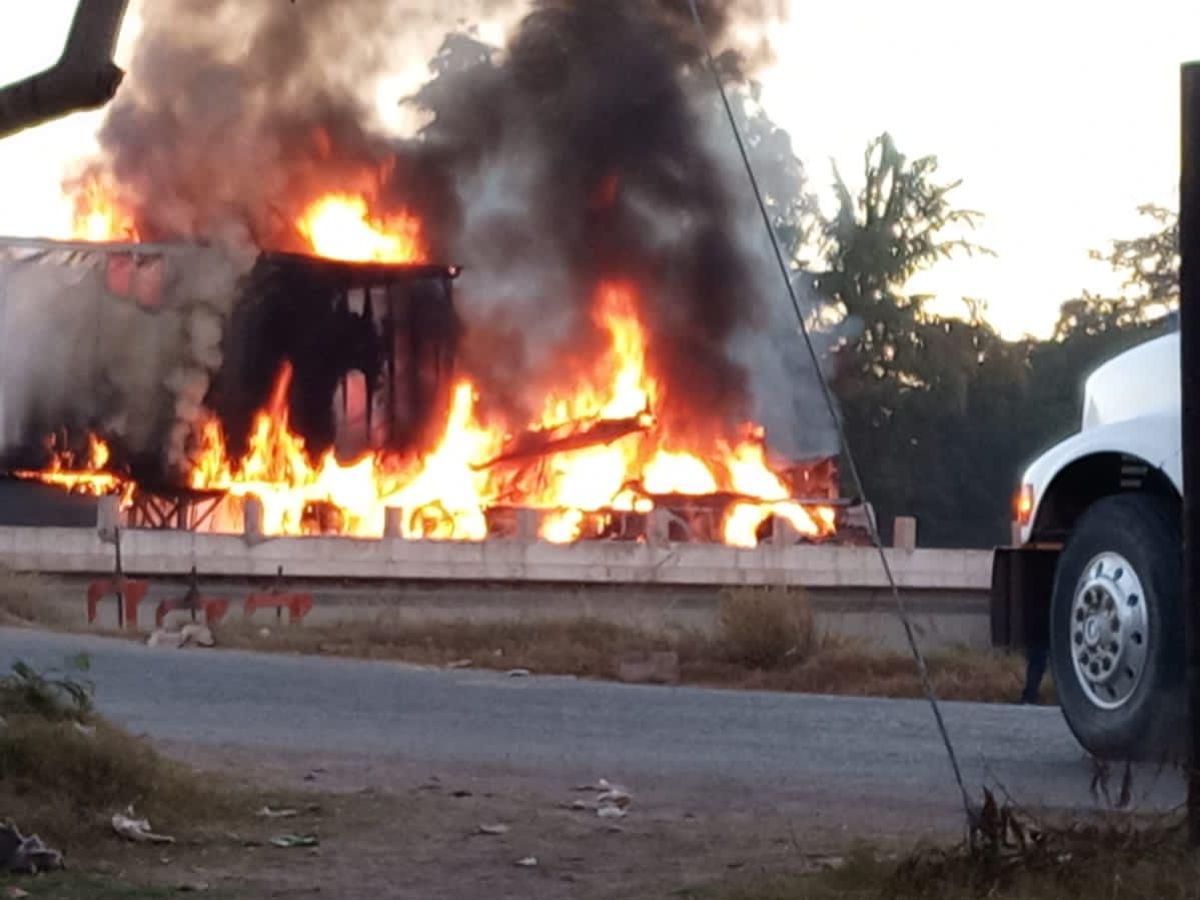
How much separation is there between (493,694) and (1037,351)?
31.8m

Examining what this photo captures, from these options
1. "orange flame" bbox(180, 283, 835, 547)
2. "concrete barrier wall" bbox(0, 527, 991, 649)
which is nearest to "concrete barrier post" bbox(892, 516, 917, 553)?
"concrete barrier wall" bbox(0, 527, 991, 649)

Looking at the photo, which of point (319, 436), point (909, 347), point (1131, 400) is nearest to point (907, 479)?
point (909, 347)

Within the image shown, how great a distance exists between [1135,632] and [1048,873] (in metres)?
2.36

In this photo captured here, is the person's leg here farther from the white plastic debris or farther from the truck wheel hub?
the white plastic debris

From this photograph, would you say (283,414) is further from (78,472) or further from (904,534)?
Answer: (904,534)

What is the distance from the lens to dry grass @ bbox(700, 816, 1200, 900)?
4.86m

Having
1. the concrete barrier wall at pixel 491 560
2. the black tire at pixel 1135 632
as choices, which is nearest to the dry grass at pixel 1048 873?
the black tire at pixel 1135 632

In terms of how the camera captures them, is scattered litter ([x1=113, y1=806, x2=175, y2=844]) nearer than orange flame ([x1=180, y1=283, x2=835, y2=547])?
Yes

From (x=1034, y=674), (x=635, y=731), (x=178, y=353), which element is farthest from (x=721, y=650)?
(x=178, y=353)

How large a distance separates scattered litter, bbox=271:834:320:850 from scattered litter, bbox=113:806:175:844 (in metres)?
0.30

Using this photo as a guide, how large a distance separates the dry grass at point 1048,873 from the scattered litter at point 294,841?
4.99ft

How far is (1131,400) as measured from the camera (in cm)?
783

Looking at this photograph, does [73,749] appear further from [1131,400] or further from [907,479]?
[907,479]

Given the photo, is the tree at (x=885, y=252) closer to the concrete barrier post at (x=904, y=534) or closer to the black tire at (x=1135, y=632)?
the concrete barrier post at (x=904, y=534)
